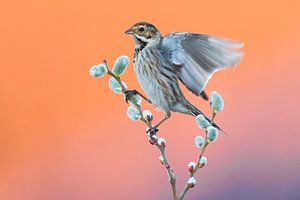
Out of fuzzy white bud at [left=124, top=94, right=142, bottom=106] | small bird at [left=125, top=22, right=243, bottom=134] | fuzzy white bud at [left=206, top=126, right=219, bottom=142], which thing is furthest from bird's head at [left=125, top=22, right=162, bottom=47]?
fuzzy white bud at [left=206, top=126, right=219, bottom=142]

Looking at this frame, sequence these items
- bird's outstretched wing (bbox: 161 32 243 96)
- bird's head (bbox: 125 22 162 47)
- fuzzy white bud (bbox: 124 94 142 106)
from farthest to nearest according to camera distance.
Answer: bird's head (bbox: 125 22 162 47)
bird's outstretched wing (bbox: 161 32 243 96)
fuzzy white bud (bbox: 124 94 142 106)

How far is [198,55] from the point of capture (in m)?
1.63

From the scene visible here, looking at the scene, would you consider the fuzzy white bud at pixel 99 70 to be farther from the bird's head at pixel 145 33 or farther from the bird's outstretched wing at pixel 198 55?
the bird's head at pixel 145 33

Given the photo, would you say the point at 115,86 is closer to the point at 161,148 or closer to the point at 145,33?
the point at 161,148

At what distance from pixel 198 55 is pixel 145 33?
0.16 meters

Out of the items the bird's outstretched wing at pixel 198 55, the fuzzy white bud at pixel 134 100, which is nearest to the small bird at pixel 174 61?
the bird's outstretched wing at pixel 198 55

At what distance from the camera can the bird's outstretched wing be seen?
1.55m

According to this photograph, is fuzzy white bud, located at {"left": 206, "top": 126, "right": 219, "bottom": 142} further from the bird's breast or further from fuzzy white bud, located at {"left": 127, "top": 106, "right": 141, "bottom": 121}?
the bird's breast

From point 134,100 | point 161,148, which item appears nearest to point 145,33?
point 134,100

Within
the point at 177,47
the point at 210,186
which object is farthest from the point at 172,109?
the point at 210,186

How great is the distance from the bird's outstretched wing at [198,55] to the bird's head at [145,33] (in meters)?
0.03

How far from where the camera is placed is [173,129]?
9.35 ft

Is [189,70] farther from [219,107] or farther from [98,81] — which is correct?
[98,81]

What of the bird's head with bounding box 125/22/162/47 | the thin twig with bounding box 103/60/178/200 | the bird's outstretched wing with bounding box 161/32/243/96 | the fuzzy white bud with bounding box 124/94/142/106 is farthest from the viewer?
the bird's head with bounding box 125/22/162/47
